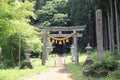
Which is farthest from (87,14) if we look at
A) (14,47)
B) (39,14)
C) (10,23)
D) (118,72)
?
(118,72)

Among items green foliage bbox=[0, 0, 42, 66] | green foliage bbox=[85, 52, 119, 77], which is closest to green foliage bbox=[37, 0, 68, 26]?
green foliage bbox=[0, 0, 42, 66]

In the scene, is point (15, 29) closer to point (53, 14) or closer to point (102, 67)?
point (102, 67)

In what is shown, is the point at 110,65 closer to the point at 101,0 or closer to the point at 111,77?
the point at 111,77

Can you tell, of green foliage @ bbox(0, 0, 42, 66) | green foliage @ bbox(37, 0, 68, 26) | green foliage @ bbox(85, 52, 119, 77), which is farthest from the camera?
green foliage @ bbox(37, 0, 68, 26)

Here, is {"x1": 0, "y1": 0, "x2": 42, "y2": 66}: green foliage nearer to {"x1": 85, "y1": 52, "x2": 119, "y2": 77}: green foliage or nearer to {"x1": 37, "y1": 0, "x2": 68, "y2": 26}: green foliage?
{"x1": 85, "y1": 52, "x2": 119, "y2": 77}: green foliage

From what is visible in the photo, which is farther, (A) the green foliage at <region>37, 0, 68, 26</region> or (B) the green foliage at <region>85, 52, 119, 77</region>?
(A) the green foliage at <region>37, 0, 68, 26</region>

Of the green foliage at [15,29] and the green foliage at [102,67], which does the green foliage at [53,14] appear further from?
the green foliage at [102,67]

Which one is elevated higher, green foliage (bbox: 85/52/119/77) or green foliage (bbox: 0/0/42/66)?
green foliage (bbox: 0/0/42/66)

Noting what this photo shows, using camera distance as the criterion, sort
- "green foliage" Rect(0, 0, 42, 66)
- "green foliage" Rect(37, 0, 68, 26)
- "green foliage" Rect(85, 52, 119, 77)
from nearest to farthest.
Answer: "green foliage" Rect(85, 52, 119, 77), "green foliage" Rect(0, 0, 42, 66), "green foliage" Rect(37, 0, 68, 26)

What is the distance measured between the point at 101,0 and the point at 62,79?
20184mm

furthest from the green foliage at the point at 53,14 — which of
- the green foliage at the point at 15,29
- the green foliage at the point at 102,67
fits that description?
the green foliage at the point at 102,67

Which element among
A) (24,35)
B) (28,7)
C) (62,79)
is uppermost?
(28,7)

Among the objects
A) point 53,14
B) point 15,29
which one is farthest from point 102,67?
point 53,14

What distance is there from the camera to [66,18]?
6844cm
